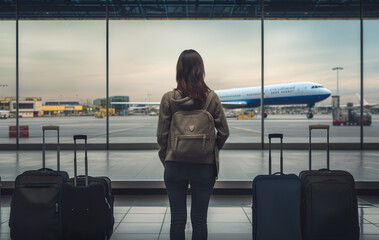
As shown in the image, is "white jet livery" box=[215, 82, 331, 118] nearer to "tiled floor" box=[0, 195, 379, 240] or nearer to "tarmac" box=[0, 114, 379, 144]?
"tarmac" box=[0, 114, 379, 144]

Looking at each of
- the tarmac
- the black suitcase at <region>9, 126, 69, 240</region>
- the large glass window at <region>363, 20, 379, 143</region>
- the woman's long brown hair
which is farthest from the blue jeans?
the large glass window at <region>363, 20, 379, 143</region>

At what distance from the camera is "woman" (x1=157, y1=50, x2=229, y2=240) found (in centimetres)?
186

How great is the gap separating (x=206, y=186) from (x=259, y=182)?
580 mm

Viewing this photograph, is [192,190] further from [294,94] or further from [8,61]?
[294,94]

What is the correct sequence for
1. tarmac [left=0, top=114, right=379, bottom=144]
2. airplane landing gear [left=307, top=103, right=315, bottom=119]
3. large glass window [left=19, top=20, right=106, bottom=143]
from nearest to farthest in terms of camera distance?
1. large glass window [left=19, top=20, right=106, bottom=143]
2. tarmac [left=0, top=114, right=379, bottom=144]
3. airplane landing gear [left=307, top=103, right=315, bottom=119]

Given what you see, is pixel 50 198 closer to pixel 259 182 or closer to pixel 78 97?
pixel 259 182

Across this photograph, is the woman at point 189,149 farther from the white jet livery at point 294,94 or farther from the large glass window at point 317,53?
the white jet livery at point 294,94

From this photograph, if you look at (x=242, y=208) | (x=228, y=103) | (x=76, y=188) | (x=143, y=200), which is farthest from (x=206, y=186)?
(x=228, y=103)

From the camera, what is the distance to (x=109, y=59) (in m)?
8.31

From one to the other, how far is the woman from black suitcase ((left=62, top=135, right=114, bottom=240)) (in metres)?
0.75

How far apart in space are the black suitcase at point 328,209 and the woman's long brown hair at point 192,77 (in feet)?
3.85

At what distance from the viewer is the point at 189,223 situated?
316 centimetres

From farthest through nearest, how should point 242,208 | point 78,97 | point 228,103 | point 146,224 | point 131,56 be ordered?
point 228,103 → point 78,97 → point 131,56 → point 242,208 → point 146,224

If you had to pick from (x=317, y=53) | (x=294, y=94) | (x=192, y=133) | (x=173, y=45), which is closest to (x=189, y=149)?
(x=192, y=133)
